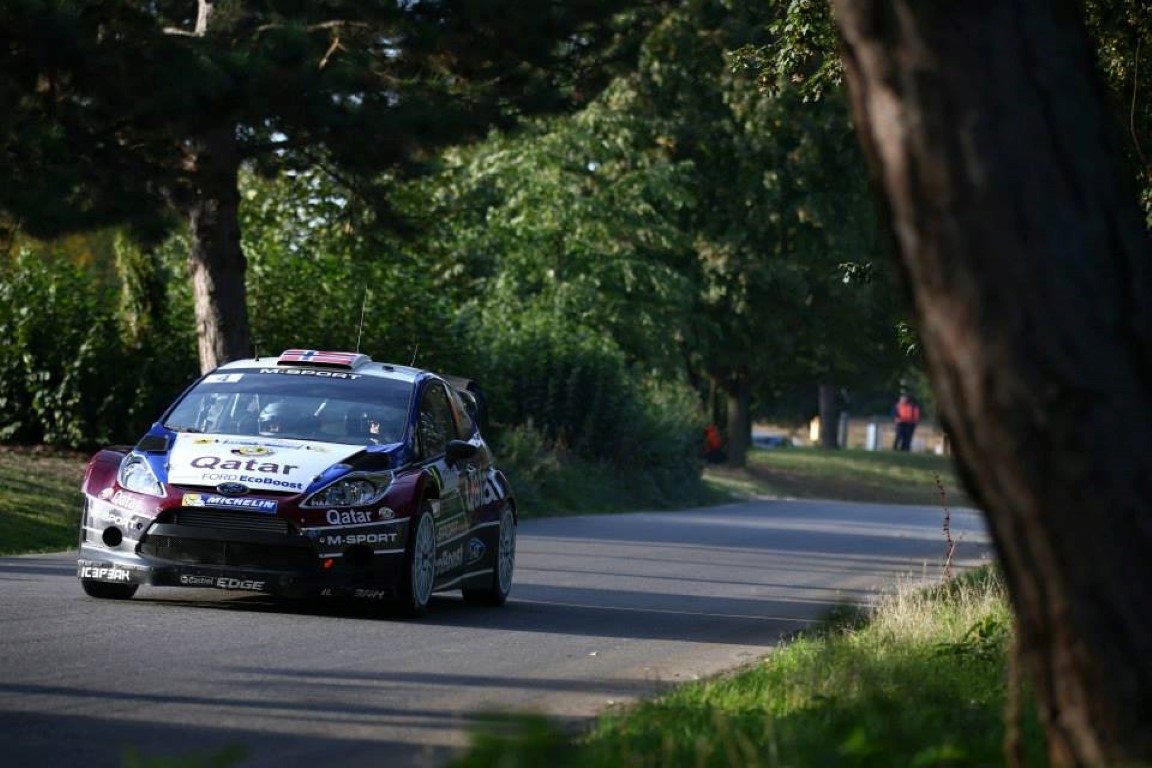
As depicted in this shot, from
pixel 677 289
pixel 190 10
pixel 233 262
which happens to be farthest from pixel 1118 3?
pixel 677 289

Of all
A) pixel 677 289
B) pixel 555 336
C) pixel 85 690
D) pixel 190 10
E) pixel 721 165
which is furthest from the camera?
pixel 721 165

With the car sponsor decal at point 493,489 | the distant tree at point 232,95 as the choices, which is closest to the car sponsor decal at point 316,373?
the car sponsor decal at point 493,489

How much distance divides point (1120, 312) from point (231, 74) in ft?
54.0

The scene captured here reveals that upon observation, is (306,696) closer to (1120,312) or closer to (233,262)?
(1120,312)

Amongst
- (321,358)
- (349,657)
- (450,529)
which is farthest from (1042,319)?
(321,358)

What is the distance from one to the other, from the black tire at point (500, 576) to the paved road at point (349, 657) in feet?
0.66

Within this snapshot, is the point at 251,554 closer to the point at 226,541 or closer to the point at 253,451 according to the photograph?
the point at 226,541

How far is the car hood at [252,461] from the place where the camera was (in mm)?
12055

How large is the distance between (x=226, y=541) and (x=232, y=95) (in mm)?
9695

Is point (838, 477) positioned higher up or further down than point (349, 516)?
further down

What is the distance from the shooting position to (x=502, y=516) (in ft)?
47.9

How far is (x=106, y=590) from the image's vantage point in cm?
1285

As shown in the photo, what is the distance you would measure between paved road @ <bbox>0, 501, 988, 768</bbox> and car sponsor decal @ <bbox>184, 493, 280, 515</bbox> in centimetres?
66

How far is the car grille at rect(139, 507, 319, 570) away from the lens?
39.3 ft
